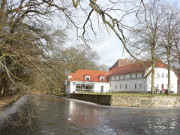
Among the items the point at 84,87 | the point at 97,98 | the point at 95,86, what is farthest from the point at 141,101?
the point at 95,86

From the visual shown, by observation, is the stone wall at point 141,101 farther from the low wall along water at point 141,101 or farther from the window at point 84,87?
the window at point 84,87

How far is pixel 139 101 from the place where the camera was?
73.3 feet

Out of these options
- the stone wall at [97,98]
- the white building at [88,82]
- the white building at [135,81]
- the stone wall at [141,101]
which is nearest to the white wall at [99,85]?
the white building at [88,82]

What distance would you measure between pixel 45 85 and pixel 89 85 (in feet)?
121

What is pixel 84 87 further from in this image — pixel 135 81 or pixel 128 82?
pixel 135 81

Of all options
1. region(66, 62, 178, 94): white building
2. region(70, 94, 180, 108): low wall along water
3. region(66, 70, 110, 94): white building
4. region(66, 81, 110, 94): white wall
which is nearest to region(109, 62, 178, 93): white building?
region(66, 62, 178, 94): white building

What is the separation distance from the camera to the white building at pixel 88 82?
41.5 metres

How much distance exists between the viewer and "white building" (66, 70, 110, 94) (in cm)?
4150

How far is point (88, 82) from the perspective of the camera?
43656 mm

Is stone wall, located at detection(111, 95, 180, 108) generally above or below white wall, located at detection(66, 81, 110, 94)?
below

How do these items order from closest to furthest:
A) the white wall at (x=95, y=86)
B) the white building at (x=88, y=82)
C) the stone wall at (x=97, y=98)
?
1. the stone wall at (x=97, y=98)
2. the white wall at (x=95, y=86)
3. the white building at (x=88, y=82)

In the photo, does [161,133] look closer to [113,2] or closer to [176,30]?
[113,2]

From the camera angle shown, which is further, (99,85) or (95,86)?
(99,85)

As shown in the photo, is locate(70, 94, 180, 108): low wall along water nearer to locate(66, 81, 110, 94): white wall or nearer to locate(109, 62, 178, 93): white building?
locate(109, 62, 178, 93): white building
